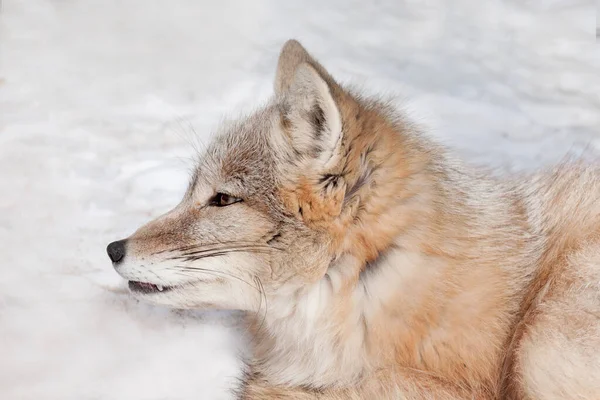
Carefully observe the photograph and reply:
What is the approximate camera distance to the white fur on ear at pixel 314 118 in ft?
8.63

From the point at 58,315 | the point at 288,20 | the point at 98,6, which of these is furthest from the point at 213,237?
the point at 98,6

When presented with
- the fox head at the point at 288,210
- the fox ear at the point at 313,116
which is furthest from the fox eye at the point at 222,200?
the fox ear at the point at 313,116

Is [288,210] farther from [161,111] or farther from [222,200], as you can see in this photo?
[161,111]

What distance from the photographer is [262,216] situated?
2.88 metres

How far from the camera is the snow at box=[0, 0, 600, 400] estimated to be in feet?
11.6

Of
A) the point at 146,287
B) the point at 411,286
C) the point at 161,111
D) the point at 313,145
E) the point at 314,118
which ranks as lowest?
the point at 146,287

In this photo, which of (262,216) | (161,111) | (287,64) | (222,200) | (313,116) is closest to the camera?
(313,116)

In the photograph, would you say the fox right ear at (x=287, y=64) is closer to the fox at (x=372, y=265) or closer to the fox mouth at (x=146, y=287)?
the fox at (x=372, y=265)

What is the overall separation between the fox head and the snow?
0.59 m

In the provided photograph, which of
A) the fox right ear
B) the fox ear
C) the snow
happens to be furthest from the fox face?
the snow

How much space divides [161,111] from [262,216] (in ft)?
8.02

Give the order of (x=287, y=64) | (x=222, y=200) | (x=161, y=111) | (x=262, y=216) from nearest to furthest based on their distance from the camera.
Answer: (x=262, y=216)
(x=222, y=200)
(x=287, y=64)
(x=161, y=111)

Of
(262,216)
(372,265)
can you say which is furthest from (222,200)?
(372,265)

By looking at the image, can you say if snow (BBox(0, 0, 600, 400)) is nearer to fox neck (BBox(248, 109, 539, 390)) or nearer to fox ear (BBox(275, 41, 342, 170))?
fox neck (BBox(248, 109, 539, 390))
